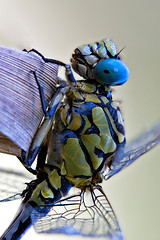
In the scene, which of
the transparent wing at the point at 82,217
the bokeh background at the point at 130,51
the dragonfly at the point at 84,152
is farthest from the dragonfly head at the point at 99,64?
the bokeh background at the point at 130,51

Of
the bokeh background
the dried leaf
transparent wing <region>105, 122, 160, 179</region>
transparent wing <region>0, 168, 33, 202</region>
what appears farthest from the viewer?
the bokeh background

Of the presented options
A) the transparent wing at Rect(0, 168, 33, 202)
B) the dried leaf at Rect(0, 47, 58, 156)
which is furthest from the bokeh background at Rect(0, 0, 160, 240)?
the dried leaf at Rect(0, 47, 58, 156)

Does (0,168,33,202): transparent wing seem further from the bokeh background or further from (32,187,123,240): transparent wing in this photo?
the bokeh background

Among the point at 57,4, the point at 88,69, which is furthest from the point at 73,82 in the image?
the point at 57,4

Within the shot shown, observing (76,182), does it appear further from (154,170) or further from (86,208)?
(154,170)

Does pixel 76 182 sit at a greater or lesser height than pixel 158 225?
greater

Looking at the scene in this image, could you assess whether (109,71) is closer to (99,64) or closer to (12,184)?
(99,64)

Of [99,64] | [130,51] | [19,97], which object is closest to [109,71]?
[99,64]

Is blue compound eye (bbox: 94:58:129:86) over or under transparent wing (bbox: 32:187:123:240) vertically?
over
